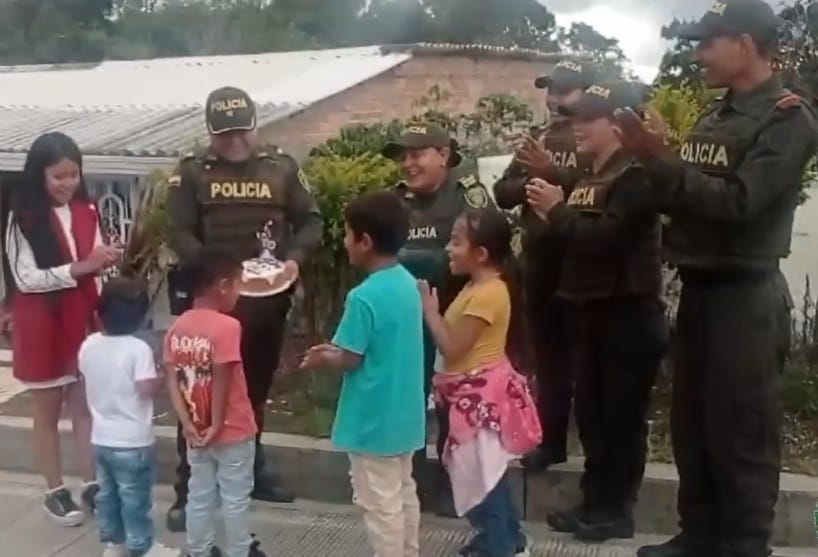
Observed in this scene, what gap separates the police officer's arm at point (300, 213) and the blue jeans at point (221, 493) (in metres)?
0.92

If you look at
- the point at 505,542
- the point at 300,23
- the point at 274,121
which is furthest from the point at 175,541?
the point at 300,23

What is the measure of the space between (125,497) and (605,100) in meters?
2.20

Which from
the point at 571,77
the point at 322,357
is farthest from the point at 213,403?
the point at 571,77

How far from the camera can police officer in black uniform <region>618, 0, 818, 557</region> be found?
3.33m

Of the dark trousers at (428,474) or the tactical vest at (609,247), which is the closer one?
the tactical vest at (609,247)

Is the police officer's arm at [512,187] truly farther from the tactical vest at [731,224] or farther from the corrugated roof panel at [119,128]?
the corrugated roof panel at [119,128]

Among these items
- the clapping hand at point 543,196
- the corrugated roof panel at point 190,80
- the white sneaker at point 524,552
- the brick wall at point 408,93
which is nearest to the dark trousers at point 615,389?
the white sneaker at point 524,552

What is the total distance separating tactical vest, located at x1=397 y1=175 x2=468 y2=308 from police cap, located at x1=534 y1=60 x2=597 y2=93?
0.55 meters

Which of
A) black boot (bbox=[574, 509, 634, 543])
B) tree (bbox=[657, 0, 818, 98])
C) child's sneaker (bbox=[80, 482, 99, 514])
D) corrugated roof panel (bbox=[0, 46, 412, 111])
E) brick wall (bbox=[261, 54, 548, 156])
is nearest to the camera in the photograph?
black boot (bbox=[574, 509, 634, 543])

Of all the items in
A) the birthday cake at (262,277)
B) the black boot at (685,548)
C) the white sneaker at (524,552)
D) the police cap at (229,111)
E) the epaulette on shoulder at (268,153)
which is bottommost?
the white sneaker at (524,552)

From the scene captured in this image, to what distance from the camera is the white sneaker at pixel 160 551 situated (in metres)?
Answer: 3.98

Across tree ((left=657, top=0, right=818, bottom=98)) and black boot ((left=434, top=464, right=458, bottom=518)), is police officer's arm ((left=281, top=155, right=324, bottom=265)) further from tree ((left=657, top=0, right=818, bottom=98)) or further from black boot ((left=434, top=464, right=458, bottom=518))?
tree ((left=657, top=0, right=818, bottom=98))

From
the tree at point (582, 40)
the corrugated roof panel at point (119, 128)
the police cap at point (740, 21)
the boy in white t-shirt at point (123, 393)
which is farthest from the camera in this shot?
the tree at point (582, 40)

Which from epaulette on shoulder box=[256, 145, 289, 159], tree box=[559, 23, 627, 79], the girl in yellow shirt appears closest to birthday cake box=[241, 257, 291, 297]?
epaulette on shoulder box=[256, 145, 289, 159]
